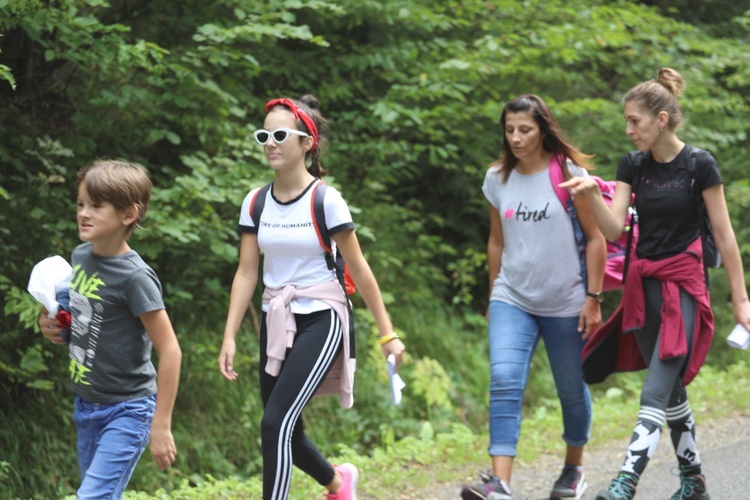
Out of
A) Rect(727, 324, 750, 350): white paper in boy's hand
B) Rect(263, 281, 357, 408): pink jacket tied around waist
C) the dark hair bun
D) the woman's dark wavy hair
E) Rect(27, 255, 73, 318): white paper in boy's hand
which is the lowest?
Rect(727, 324, 750, 350): white paper in boy's hand

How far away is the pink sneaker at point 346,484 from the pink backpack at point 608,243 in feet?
5.17

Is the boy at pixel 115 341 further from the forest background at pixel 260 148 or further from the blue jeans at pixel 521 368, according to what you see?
the blue jeans at pixel 521 368

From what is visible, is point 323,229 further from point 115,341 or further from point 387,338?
point 115,341

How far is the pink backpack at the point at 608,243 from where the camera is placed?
4711 mm

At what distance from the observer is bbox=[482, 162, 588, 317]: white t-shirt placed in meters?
4.73

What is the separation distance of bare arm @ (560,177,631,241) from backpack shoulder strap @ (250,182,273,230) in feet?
4.72

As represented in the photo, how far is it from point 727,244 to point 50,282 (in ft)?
10.1

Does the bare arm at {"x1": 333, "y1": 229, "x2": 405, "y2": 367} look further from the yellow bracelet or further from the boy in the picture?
the boy

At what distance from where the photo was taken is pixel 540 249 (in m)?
4.76

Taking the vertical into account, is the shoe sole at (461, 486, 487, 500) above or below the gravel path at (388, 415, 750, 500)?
above

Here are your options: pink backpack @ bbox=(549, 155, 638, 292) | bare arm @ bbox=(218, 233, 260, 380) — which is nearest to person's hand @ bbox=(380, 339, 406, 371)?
bare arm @ bbox=(218, 233, 260, 380)

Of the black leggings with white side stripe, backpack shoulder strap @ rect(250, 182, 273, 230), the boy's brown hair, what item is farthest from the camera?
backpack shoulder strap @ rect(250, 182, 273, 230)

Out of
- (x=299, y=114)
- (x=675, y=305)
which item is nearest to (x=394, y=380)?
(x=299, y=114)

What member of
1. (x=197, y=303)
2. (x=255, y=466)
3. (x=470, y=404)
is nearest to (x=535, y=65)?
(x=470, y=404)
